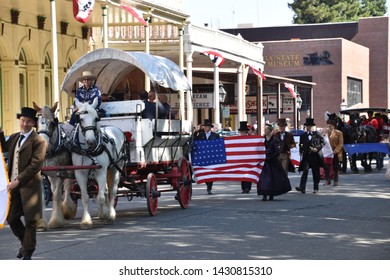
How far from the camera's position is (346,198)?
71.4ft

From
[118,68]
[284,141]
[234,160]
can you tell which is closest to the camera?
[118,68]

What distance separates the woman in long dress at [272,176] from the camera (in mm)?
21359

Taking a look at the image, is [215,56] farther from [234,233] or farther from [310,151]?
[234,233]

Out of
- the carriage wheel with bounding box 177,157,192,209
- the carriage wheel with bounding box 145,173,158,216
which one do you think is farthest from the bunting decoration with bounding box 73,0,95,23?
the carriage wheel with bounding box 145,173,158,216

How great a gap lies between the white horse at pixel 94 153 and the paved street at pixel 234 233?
1.18 ft

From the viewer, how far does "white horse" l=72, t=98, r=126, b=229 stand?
15398 mm

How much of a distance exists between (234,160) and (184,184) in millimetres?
3271

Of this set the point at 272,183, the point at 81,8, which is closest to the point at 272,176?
the point at 272,183

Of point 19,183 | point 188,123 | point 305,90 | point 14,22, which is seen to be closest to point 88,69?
point 188,123

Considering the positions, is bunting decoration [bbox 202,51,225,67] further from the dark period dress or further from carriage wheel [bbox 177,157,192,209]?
carriage wheel [bbox 177,157,192,209]

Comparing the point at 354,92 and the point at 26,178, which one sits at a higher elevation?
the point at 354,92

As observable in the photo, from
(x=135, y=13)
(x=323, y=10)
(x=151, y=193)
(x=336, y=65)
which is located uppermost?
(x=323, y=10)

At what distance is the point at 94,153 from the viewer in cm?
1553

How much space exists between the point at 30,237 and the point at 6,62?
22065 millimetres
